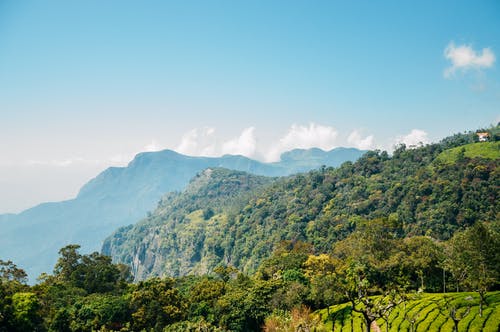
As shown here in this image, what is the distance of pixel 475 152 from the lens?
117 meters

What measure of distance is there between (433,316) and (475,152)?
94921 millimetres

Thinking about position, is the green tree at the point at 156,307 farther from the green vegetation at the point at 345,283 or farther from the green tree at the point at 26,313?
the green tree at the point at 26,313

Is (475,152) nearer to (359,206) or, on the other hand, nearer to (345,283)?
(359,206)

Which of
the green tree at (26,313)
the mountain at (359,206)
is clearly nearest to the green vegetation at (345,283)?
the green tree at (26,313)

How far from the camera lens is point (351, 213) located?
387ft

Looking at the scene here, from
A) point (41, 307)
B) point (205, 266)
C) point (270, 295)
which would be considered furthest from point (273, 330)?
point (205, 266)

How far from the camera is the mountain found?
91.0 m

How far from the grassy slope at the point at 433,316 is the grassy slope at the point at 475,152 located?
271ft

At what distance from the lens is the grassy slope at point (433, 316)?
3662 centimetres

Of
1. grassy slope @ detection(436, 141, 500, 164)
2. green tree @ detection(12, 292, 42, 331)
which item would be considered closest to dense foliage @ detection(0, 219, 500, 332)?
green tree @ detection(12, 292, 42, 331)

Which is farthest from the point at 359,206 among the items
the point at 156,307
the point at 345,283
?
the point at 156,307

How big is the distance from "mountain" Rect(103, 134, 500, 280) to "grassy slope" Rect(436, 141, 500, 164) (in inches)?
11.2

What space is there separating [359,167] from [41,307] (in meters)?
124

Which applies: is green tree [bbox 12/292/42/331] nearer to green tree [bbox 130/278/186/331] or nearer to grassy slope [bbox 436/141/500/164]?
green tree [bbox 130/278/186/331]
